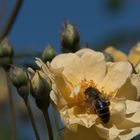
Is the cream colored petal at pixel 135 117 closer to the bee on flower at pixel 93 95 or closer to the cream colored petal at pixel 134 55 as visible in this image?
the bee on flower at pixel 93 95

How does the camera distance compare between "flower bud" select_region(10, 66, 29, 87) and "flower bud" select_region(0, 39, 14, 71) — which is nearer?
"flower bud" select_region(10, 66, 29, 87)

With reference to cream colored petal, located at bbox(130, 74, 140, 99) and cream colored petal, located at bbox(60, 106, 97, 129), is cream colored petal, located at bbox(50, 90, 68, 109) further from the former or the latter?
cream colored petal, located at bbox(130, 74, 140, 99)

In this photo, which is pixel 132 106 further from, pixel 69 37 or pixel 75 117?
pixel 69 37

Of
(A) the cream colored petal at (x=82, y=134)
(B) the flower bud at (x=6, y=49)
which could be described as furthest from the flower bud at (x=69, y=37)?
(A) the cream colored petal at (x=82, y=134)

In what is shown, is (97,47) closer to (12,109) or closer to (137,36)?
(137,36)

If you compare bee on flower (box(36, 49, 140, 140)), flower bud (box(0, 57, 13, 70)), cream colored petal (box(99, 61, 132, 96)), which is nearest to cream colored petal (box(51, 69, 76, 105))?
bee on flower (box(36, 49, 140, 140))

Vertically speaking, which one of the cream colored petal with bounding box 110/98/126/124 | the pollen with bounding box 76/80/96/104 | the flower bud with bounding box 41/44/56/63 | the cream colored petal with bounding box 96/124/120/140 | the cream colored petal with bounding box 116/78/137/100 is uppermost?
the flower bud with bounding box 41/44/56/63

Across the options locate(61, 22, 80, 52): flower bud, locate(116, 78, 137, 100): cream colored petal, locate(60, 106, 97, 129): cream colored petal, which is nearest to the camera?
locate(60, 106, 97, 129): cream colored petal
